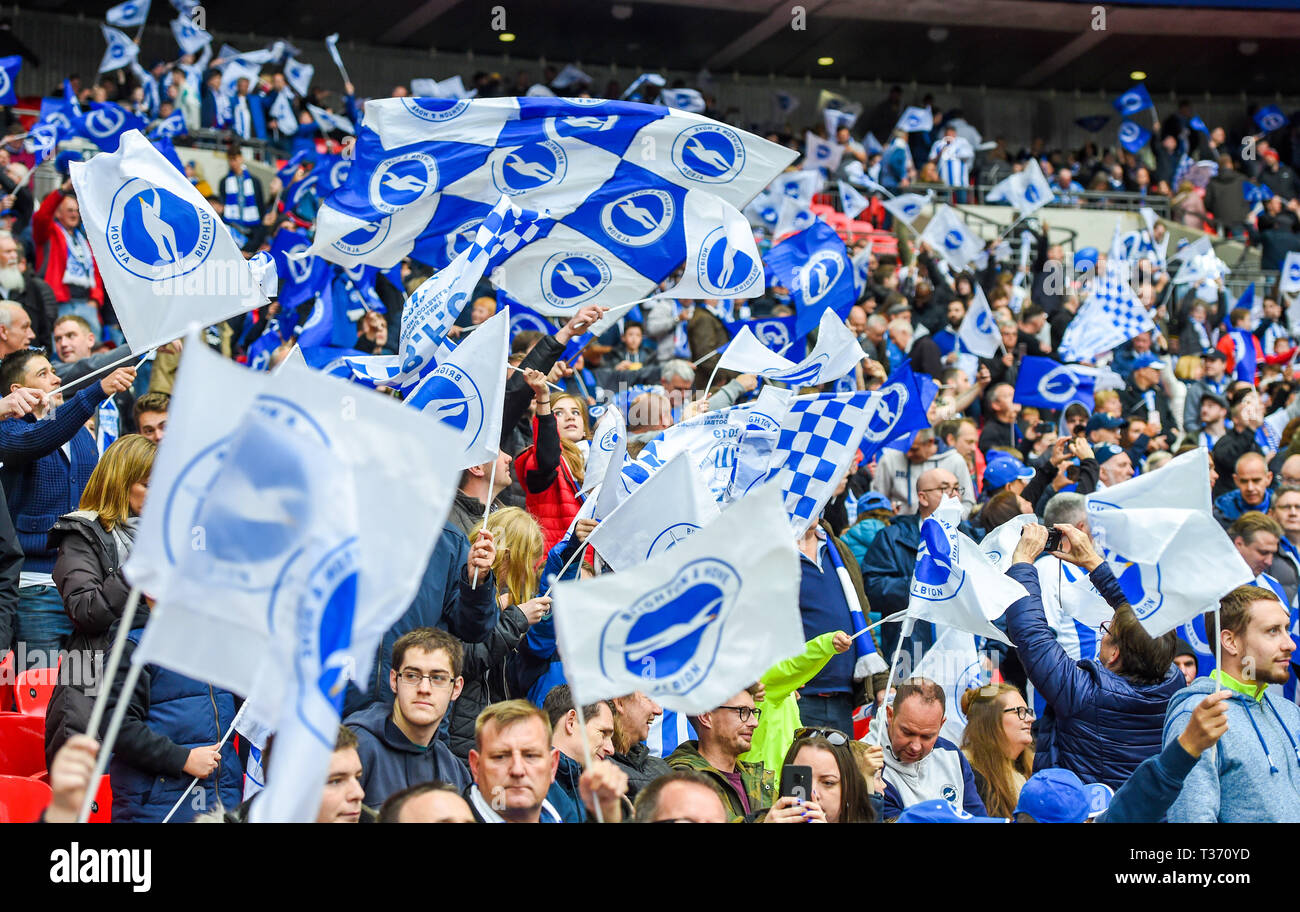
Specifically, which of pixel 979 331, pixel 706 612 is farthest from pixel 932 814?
pixel 979 331

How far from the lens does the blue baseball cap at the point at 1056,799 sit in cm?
449

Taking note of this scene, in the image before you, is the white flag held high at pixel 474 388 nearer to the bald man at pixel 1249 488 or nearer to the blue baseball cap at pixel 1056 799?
the blue baseball cap at pixel 1056 799

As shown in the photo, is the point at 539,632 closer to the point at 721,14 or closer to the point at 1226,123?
the point at 721,14

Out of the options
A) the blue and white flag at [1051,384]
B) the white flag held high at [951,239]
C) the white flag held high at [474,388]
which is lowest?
the blue and white flag at [1051,384]

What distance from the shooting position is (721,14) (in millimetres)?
23312

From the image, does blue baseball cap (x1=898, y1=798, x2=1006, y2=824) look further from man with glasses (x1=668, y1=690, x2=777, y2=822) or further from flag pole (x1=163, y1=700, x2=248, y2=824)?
flag pole (x1=163, y1=700, x2=248, y2=824)

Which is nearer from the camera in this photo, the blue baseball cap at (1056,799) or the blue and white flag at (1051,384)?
the blue baseball cap at (1056,799)

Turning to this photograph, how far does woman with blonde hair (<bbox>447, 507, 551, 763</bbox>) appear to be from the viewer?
17.0 feet

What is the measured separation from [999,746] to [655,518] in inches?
61.3

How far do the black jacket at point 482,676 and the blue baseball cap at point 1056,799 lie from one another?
5.72ft

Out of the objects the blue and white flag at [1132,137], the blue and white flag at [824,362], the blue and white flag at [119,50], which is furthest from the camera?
the blue and white flag at [1132,137]

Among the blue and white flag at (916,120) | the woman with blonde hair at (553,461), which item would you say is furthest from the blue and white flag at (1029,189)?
the woman with blonde hair at (553,461)

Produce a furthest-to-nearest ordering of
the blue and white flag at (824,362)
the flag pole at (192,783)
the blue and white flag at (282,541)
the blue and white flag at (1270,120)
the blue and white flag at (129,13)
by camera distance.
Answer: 1. the blue and white flag at (1270,120)
2. the blue and white flag at (129,13)
3. the blue and white flag at (824,362)
4. the flag pole at (192,783)
5. the blue and white flag at (282,541)

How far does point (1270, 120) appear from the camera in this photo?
81.9 ft
